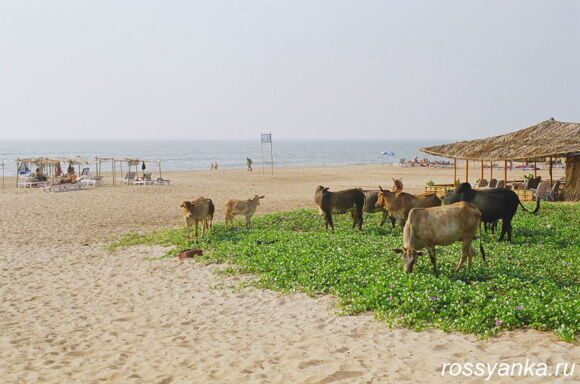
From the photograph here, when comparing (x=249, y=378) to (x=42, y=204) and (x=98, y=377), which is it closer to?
(x=98, y=377)

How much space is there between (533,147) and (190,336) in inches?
688

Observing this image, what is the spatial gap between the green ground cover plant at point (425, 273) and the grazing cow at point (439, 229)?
0.44m

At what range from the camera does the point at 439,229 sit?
1070 cm

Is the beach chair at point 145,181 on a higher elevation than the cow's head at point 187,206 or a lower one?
lower

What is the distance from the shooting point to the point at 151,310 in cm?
1029

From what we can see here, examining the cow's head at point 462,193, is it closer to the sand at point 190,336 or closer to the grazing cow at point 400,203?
the grazing cow at point 400,203

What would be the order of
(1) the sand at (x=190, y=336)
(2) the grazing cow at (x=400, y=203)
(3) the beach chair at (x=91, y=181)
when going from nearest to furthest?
1. (1) the sand at (x=190, y=336)
2. (2) the grazing cow at (x=400, y=203)
3. (3) the beach chair at (x=91, y=181)

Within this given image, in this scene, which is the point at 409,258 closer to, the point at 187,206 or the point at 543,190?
the point at 187,206

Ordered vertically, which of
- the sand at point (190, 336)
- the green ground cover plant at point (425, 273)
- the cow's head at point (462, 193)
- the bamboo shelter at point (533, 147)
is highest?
the bamboo shelter at point (533, 147)

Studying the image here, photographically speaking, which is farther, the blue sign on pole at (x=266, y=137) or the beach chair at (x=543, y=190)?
the blue sign on pole at (x=266, y=137)

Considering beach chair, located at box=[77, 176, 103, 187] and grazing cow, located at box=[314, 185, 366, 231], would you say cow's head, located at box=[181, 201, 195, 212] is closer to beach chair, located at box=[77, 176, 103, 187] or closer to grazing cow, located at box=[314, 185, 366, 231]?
grazing cow, located at box=[314, 185, 366, 231]

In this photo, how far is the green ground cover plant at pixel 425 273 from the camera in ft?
26.9

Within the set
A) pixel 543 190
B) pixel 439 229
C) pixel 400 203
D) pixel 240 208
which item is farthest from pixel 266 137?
pixel 439 229

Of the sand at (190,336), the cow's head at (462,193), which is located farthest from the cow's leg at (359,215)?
the sand at (190,336)
